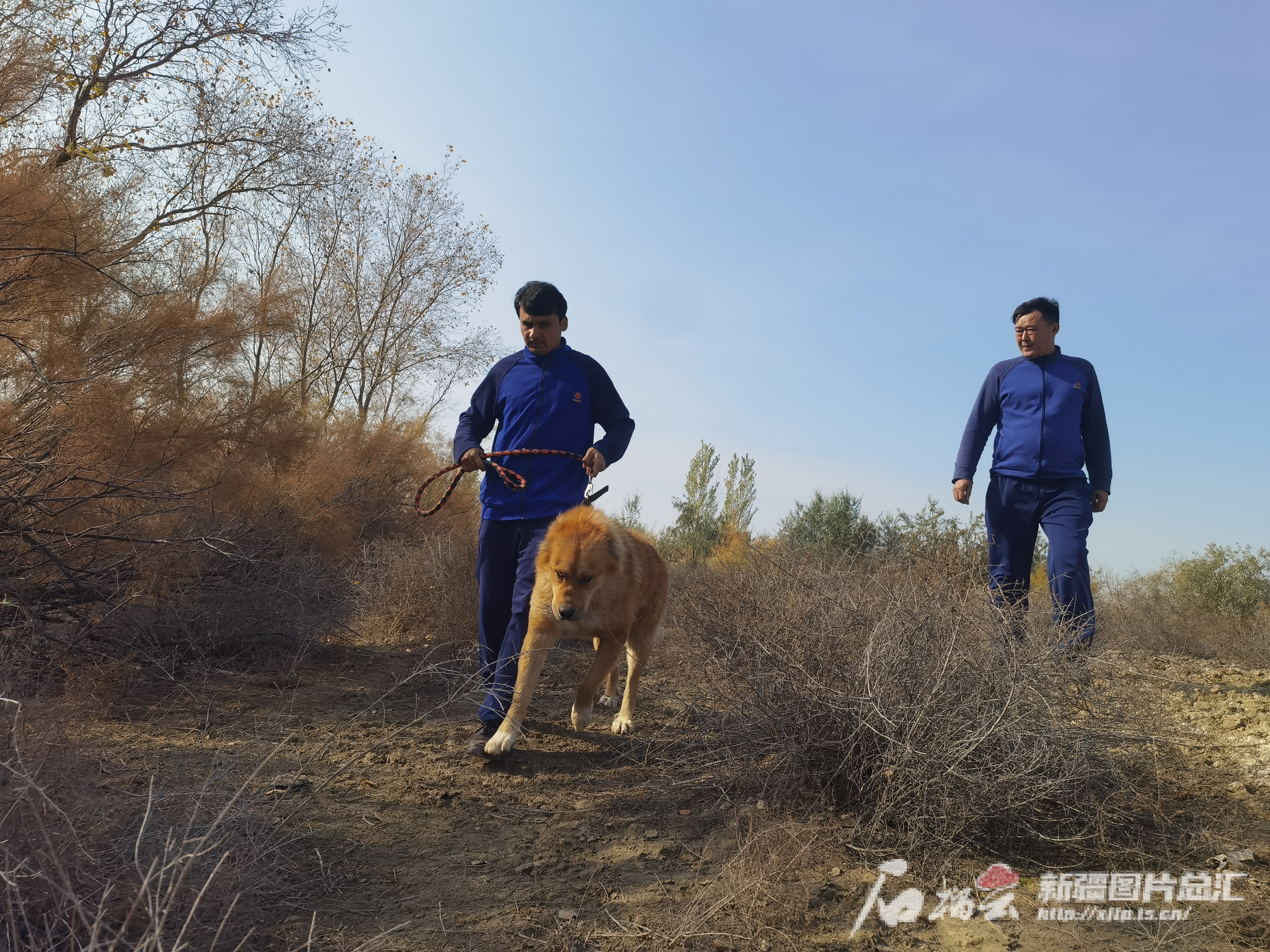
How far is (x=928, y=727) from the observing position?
285cm

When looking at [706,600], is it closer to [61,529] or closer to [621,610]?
[621,610]

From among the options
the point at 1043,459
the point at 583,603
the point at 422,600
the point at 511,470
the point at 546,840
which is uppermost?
the point at 1043,459

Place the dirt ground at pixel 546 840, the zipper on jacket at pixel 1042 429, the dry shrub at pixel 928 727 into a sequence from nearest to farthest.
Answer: the dirt ground at pixel 546 840 → the dry shrub at pixel 928 727 → the zipper on jacket at pixel 1042 429

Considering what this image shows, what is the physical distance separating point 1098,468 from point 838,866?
352 centimetres

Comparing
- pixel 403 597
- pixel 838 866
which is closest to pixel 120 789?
pixel 838 866

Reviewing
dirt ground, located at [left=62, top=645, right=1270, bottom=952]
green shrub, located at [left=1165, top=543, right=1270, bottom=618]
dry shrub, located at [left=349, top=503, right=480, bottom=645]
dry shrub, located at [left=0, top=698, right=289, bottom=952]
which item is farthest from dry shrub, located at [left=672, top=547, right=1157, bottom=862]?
green shrub, located at [left=1165, top=543, right=1270, bottom=618]

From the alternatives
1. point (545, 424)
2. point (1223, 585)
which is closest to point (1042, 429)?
point (545, 424)

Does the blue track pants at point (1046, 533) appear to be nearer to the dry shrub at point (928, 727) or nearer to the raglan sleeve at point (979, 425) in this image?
the raglan sleeve at point (979, 425)

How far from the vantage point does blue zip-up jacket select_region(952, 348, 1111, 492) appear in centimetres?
492

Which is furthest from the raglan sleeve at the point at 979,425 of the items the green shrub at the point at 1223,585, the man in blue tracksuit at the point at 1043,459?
the green shrub at the point at 1223,585

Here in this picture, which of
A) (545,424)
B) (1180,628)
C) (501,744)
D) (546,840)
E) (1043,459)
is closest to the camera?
(546,840)

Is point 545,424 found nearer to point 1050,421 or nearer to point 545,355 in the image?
point 545,355

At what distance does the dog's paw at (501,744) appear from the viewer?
3869 mm

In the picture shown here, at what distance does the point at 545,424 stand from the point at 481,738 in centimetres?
168
